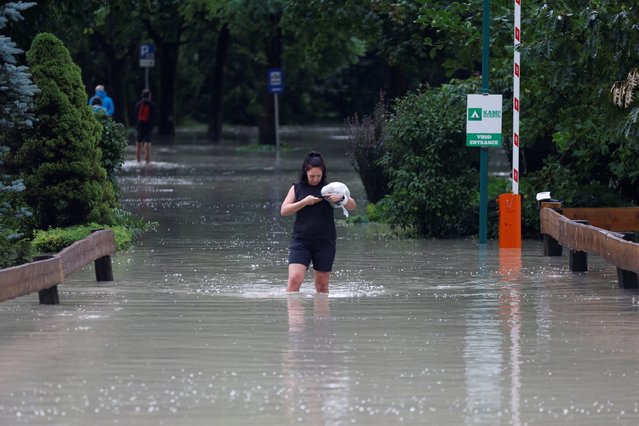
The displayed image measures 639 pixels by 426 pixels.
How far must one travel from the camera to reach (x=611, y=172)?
2228 cm

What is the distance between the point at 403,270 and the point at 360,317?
4301 millimetres

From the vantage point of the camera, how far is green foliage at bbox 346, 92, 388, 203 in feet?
83.5

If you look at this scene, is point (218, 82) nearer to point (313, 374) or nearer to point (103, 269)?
point (103, 269)

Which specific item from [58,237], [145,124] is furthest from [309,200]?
[145,124]

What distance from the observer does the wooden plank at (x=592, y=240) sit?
46.6 feet

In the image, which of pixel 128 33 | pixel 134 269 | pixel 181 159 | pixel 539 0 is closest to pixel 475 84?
pixel 539 0

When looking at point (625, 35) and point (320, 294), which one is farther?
point (625, 35)

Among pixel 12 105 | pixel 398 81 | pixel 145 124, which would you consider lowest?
pixel 145 124

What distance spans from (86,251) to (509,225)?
6.83 meters

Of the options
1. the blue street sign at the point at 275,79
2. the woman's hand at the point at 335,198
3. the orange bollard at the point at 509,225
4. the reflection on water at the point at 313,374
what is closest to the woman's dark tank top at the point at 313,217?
the woman's hand at the point at 335,198

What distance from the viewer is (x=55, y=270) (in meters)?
13.3

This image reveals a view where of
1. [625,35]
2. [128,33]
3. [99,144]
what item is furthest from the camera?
[128,33]

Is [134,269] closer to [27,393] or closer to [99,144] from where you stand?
[99,144]

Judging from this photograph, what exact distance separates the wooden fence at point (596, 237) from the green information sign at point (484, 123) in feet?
5.30
